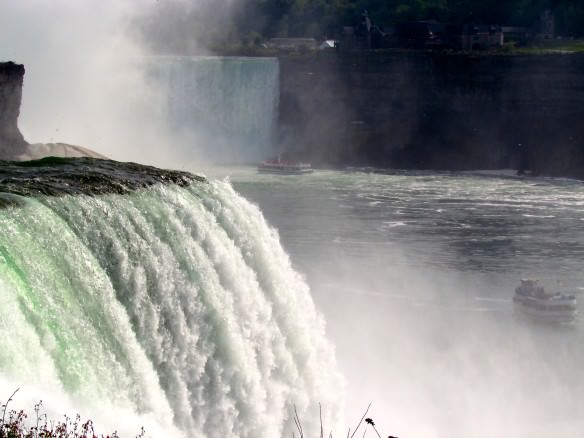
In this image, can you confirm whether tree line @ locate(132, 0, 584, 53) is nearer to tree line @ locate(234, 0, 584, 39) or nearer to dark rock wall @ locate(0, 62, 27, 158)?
tree line @ locate(234, 0, 584, 39)

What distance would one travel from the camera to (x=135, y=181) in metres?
16.9

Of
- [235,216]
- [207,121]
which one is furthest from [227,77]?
[235,216]

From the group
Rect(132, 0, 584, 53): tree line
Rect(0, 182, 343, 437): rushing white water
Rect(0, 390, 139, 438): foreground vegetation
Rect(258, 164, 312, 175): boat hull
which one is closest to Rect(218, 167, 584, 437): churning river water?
Rect(0, 182, 343, 437): rushing white water

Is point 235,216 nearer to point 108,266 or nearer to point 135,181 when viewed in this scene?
point 135,181

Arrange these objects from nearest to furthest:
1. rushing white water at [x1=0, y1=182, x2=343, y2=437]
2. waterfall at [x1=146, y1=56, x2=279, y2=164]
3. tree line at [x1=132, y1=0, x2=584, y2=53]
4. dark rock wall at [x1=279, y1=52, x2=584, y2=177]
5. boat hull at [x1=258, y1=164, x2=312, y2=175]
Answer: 1. rushing white water at [x1=0, y1=182, x2=343, y2=437]
2. boat hull at [x1=258, y1=164, x2=312, y2=175]
3. dark rock wall at [x1=279, y1=52, x2=584, y2=177]
4. waterfall at [x1=146, y1=56, x2=279, y2=164]
5. tree line at [x1=132, y1=0, x2=584, y2=53]

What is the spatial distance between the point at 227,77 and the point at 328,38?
2109cm

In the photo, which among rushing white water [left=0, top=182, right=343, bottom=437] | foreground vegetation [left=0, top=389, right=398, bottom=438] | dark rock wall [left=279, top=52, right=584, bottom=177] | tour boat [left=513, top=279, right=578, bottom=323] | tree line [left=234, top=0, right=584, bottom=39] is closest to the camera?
foreground vegetation [left=0, top=389, right=398, bottom=438]

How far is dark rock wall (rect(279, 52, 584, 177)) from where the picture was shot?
206 feet

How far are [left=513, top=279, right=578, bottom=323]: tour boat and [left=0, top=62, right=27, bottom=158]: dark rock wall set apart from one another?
39.5 ft

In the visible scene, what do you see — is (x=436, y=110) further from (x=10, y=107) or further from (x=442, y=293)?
(x=10, y=107)

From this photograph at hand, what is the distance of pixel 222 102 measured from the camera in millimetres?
69312

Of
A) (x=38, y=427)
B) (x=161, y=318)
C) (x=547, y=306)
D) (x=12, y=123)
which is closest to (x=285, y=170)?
(x=547, y=306)

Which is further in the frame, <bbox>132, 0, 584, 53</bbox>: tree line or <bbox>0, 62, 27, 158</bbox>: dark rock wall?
<bbox>132, 0, 584, 53</bbox>: tree line

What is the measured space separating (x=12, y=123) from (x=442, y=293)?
38.5ft
